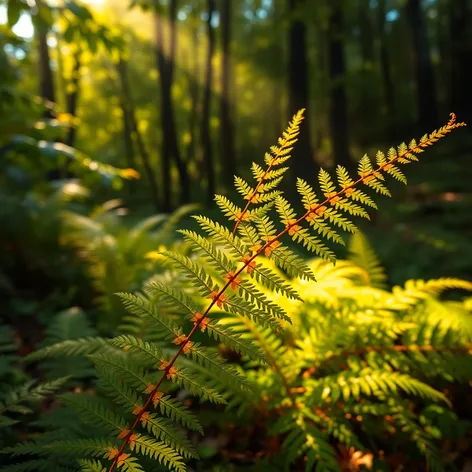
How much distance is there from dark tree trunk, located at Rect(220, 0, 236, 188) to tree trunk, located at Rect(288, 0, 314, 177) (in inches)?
161

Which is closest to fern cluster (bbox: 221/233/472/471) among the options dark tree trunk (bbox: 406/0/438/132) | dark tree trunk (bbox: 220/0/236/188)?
dark tree trunk (bbox: 220/0/236/188)

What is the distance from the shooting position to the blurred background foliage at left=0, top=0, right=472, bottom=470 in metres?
3.64

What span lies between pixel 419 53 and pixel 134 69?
12.6 metres

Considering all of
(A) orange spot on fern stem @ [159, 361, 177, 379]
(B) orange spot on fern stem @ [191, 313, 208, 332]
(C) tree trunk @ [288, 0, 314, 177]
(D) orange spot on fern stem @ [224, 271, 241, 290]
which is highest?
(C) tree trunk @ [288, 0, 314, 177]

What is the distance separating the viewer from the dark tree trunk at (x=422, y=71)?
13.3 m

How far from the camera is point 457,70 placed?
14.2 m

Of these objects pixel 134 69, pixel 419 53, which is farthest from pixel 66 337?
pixel 134 69

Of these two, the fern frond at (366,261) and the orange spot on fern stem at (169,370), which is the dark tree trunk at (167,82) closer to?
the fern frond at (366,261)

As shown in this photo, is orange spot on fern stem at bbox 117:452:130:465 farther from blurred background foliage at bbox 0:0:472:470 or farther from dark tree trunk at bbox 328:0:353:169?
dark tree trunk at bbox 328:0:353:169

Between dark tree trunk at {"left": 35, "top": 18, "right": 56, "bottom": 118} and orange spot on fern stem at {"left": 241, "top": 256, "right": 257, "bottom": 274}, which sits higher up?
dark tree trunk at {"left": 35, "top": 18, "right": 56, "bottom": 118}

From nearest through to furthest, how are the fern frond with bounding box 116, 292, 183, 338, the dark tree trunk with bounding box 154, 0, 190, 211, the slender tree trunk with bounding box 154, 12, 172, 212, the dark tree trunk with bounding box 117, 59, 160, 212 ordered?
the fern frond with bounding box 116, 292, 183, 338, the dark tree trunk with bounding box 154, 0, 190, 211, the slender tree trunk with bounding box 154, 12, 172, 212, the dark tree trunk with bounding box 117, 59, 160, 212

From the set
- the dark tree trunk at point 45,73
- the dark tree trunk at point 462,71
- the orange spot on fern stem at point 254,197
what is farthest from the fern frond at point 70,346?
the dark tree trunk at point 462,71

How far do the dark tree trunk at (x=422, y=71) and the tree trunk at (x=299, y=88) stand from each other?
6.27 meters

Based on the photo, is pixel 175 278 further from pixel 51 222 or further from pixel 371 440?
pixel 51 222
